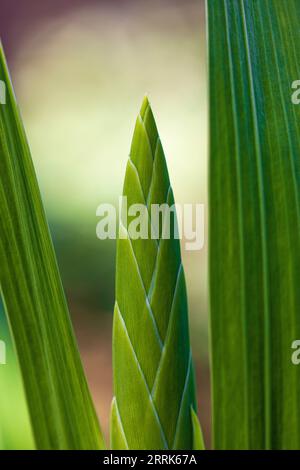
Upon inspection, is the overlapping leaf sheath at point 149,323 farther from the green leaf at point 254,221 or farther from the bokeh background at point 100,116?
the bokeh background at point 100,116

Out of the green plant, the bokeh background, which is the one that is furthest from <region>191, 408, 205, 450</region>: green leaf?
the bokeh background

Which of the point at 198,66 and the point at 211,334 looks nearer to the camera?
the point at 211,334

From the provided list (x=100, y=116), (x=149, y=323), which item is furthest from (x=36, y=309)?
(x=100, y=116)

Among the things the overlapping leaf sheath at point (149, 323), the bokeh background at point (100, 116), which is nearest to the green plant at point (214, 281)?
the overlapping leaf sheath at point (149, 323)

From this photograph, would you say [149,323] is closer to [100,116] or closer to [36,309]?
[36,309]
